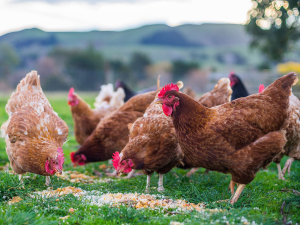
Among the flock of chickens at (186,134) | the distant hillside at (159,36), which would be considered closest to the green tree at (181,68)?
the distant hillside at (159,36)

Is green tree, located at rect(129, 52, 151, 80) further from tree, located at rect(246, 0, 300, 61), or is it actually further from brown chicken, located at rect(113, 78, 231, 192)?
brown chicken, located at rect(113, 78, 231, 192)

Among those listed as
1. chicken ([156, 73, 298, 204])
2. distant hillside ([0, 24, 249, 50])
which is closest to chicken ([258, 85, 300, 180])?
chicken ([156, 73, 298, 204])

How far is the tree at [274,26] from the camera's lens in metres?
18.0

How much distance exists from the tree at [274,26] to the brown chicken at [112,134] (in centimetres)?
1668

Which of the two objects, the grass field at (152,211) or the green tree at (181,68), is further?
the green tree at (181,68)

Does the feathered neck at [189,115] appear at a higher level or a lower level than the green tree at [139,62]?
lower

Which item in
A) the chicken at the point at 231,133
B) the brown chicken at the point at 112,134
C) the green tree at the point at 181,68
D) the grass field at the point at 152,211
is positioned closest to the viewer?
the grass field at the point at 152,211

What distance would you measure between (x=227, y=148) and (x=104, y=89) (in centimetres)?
557

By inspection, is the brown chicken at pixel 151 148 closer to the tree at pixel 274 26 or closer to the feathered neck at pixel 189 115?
the feathered neck at pixel 189 115

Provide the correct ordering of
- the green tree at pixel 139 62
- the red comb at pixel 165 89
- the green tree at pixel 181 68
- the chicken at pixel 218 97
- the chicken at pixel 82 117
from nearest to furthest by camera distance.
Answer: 1. the red comb at pixel 165 89
2. the chicken at pixel 218 97
3. the chicken at pixel 82 117
4. the green tree at pixel 181 68
5. the green tree at pixel 139 62

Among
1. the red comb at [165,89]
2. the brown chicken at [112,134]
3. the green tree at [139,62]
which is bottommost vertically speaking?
the brown chicken at [112,134]

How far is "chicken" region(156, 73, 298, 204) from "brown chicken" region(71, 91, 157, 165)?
1.85m

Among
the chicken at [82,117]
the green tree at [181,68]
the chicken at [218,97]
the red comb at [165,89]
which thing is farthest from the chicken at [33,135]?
the green tree at [181,68]

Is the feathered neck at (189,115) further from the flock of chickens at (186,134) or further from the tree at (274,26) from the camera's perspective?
the tree at (274,26)
